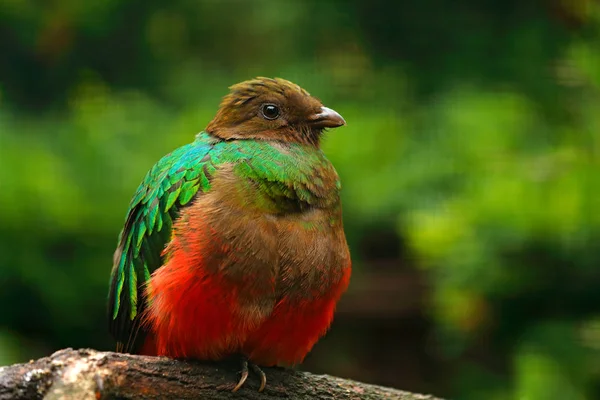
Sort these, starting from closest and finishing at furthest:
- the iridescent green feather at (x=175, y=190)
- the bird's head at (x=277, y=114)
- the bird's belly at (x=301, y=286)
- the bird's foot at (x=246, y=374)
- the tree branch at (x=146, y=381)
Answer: the tree branch at (x=146, y=381) → the bird's foot at (x=246, y=374) → the bird's belly at (x=301, y=286) → the iridescent green feather at (x=175, y=190) → the bird's head at (x=277, y=114)

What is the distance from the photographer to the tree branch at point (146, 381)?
3.03 meters

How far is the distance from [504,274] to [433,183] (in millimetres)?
1010

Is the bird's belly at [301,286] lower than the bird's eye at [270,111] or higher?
lower

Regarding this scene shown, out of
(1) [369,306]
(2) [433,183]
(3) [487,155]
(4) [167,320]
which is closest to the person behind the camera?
(4) [167,320]

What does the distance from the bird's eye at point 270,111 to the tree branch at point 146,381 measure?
1.27 metres

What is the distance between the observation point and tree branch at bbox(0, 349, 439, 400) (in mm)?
3029

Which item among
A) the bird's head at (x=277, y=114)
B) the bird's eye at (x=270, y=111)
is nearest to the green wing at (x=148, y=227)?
the bird's head at (x=277, y=114)

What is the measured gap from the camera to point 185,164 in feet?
13.5

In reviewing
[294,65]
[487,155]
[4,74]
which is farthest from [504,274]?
[4,74]

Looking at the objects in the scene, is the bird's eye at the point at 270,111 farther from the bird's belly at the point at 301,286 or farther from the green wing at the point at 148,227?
the bird's belly at the point at 301,286

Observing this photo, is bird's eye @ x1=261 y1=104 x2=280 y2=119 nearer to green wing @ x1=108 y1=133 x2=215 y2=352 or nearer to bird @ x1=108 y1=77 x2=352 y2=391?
bird @ x1=108 y1=77 x2=352 y2=391

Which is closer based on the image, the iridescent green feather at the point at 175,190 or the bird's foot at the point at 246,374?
the bird's foot at the point at 246,374

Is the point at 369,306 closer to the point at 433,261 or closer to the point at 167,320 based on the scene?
the point at 433,261

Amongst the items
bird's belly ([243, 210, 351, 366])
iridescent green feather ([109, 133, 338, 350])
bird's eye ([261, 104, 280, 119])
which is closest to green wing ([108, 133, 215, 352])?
iridescent green feather ([109, 133, 338, 350])
